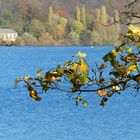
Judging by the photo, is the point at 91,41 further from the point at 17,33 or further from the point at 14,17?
the point at 14,17

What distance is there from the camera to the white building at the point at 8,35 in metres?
147

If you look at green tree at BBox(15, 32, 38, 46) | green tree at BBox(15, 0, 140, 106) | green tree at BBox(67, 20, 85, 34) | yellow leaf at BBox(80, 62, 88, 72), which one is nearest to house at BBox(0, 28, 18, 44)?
green tree at BBox(15, 32, 38, 46)

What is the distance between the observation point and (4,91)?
37.8 meters

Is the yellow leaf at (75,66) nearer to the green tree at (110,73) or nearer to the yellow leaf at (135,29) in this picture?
the green tree at (110,73)

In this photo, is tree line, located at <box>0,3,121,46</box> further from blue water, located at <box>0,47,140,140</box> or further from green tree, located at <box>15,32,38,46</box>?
blue water, located at <box>0,47,140,140</box>

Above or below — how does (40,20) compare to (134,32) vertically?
above

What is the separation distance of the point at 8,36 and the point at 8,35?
0.90 meters

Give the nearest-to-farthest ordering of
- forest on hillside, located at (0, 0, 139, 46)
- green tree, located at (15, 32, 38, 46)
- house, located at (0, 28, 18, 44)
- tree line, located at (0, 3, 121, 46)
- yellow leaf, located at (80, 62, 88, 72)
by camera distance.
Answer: yellow leaf, located at (80, 62, 88, 72) < tree line, located at (0, 3, 121, 46) < forest on hillside, located at (0, 0, 139, 46) < green tree, located at (15, 32, 38, 46) < house, located at (0, 28, 18, 44)

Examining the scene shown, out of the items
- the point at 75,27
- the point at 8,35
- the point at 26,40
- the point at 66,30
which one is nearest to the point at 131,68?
the point at 75,27

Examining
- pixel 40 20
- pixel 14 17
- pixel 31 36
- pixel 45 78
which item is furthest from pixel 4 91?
pixel 14 17

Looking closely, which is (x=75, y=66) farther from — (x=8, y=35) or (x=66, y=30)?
(x=8, y=35)

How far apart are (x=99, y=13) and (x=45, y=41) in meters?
16.8

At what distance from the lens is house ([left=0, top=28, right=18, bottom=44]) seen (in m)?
147

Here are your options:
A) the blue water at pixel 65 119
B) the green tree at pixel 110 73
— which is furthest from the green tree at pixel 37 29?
the green tree at pixel 110 73
